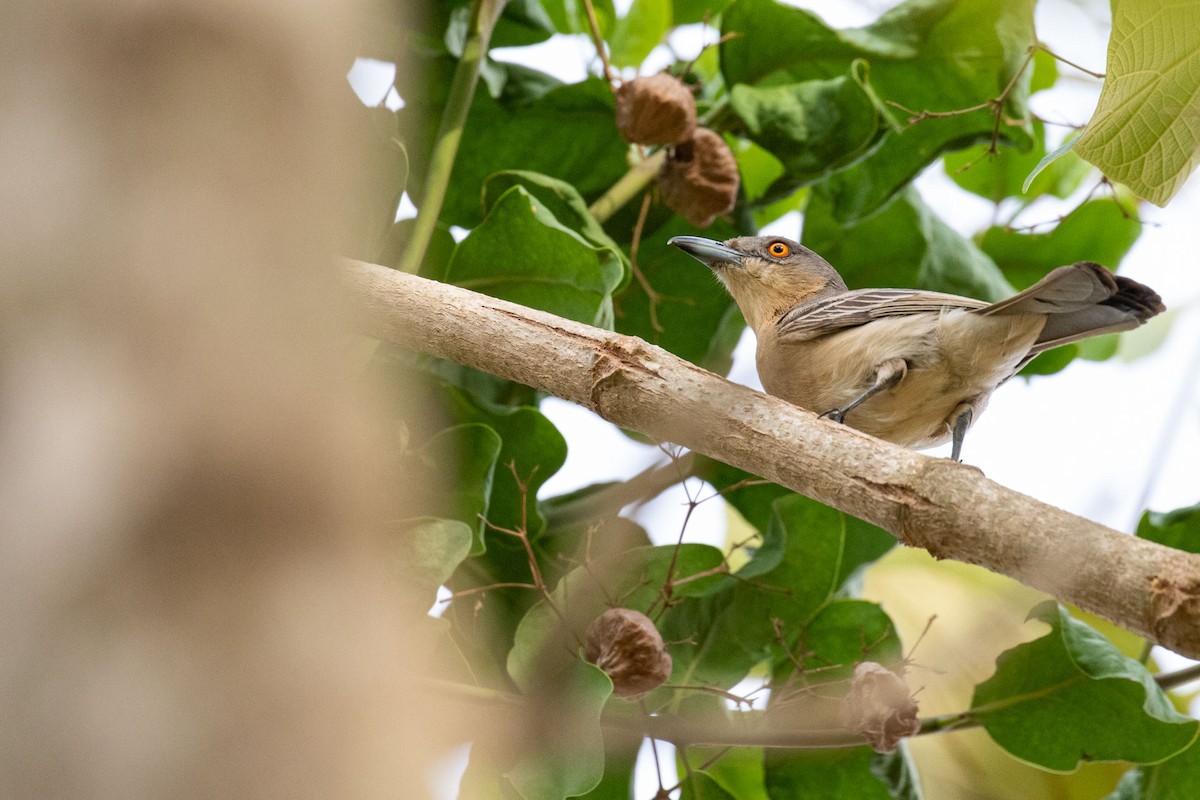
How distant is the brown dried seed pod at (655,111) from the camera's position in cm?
219

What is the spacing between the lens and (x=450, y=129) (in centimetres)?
216

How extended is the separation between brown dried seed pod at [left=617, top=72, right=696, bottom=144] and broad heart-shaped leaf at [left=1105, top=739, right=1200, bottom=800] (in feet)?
5.07

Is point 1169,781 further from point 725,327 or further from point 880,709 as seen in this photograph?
point 725,327

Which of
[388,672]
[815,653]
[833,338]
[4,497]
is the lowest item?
[815,653]

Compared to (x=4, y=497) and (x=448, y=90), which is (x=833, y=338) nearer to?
(x=448, y=90)

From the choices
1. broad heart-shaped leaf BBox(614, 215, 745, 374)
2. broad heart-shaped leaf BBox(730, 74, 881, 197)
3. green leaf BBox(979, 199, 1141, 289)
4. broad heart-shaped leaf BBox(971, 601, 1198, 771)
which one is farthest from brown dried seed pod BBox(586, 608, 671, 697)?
green leaf BBox(979, 199, 1141, 289)

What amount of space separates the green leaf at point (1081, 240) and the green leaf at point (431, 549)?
1.53 metres

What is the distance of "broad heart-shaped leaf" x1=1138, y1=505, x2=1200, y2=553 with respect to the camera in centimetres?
207

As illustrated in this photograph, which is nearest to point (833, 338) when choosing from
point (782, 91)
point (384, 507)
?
point (782, 91)

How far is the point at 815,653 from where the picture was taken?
2.17 metres

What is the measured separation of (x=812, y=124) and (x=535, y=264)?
0.70 meters

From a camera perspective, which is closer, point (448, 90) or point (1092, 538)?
point (1092, 538)

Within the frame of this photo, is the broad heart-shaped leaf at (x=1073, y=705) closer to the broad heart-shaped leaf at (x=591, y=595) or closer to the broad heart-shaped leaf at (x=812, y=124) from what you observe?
the broad heart-shaped leaf at (x=591, y=595)

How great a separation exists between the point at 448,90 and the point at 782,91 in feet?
2.36
